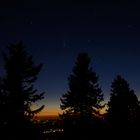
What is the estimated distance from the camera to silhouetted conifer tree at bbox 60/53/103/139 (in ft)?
141

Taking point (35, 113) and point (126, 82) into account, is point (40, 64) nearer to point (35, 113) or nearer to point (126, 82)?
point (35, 113)

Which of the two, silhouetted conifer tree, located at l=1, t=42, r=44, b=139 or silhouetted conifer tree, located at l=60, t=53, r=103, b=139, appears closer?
silhouetted conifer tree, located at l=1, t=42, r=44, b=139

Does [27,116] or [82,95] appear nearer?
[27,116]

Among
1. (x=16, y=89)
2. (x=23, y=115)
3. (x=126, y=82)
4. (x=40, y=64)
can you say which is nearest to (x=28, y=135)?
(x=23, y=115)

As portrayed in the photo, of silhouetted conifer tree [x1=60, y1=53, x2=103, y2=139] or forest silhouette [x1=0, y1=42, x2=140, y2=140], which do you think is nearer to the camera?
forest silhouette [x1=0, y1=42, x2=140, y2=140]

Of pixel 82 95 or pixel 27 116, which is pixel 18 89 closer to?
pixel 27 116

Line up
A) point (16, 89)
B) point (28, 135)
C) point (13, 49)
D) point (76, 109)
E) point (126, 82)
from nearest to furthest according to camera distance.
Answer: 1. point (28, 135)
2. point (16, 89)
3. point (13, 49)
4. point (76, 109)
5. point (126, 82)

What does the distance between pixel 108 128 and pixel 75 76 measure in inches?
526

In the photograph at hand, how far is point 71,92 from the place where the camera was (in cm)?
4375

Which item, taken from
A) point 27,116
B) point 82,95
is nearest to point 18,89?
point 27,116

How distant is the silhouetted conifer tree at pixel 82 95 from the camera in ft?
141

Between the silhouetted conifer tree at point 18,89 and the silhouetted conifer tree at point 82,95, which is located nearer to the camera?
the silhouetted conifer tree at point 18,89

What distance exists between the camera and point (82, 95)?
43.2 m

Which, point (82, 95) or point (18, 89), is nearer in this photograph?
point (18, 89)
